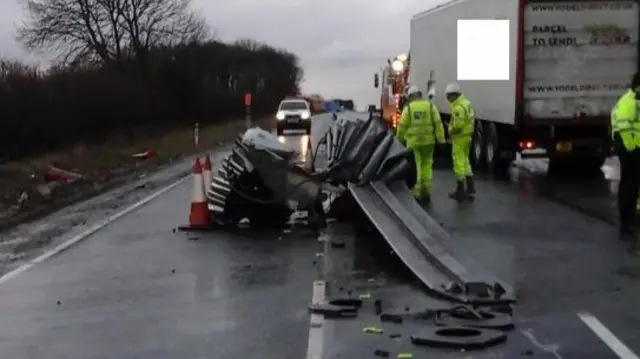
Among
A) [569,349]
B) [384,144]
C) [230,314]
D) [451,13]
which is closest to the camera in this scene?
[569,349]

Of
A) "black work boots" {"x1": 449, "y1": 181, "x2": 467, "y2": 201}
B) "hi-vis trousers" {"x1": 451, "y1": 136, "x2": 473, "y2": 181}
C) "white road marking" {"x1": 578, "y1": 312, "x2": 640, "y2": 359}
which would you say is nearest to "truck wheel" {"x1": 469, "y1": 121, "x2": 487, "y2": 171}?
"black work boots" {"x1": 449, "y1": 181, "x2": 467, "y2": 201}

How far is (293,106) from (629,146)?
3685cm

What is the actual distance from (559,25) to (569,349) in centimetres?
1389

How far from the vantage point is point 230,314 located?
30.6ft

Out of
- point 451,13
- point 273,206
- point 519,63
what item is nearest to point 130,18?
point 451,13

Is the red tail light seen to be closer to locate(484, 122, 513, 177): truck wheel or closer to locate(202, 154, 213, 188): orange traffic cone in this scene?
locate(484, 122, 513, 177): truck wheel

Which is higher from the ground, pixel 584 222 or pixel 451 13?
pixel 451 13

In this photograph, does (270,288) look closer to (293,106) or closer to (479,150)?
(479,150)

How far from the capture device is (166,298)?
10234 mm

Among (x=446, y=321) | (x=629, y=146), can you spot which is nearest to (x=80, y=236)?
(x=629, y=146)

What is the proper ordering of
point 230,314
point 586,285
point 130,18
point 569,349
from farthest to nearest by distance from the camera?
1. point 130,18
2. point 586,285
3. point 230,314
4. point 569,349

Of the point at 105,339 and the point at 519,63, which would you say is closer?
the point at 105,339

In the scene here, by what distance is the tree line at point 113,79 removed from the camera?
37.0 m

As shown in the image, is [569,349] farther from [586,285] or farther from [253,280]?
[253,280]
